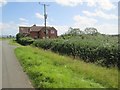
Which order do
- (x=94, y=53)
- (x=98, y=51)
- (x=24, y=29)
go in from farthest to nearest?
(x=24, y=29) < (x=94, y=53) < (x=98, y=51)

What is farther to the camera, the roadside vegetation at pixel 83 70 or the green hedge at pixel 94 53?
the green hedge at pixel 94 53

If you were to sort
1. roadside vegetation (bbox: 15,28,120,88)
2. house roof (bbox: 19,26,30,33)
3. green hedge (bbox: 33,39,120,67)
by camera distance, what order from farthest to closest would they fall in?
house roof (bbox: 19,26,30,33) < green hedge (bbox: 33,39,120,67) < roadside vegetation (bbox: 15,28,120,88)

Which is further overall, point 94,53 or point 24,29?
point 24,29

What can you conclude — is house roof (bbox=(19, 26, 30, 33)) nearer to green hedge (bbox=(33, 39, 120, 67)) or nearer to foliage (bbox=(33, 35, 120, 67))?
green hedge (bbox=(33, 39, 120, 67))

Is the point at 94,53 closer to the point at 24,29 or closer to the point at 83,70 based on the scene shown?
the point at 83,70

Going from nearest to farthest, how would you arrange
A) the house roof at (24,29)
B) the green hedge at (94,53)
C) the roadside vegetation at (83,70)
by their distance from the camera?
1. the roadside vegetation at (83,70)
2. the green hedge at (94,53)
3. the house roof at (24,29)

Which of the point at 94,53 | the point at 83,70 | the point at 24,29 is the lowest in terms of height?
the point at 83,70

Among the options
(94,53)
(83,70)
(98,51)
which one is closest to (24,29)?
(94,53)

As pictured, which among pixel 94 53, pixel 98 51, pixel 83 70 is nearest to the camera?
pixel 83 70

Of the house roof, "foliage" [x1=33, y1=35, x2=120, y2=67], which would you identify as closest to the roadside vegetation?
"foliage" [x1=33, y1=35, x2=120, y2=67]

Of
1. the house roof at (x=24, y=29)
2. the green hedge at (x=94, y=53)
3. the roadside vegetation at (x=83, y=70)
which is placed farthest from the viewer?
the house roof at (x=24, y=29)

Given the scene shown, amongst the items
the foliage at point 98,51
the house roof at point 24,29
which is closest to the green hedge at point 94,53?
the foliage at point 98,51

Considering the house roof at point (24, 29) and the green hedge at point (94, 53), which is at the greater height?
the house roof at point (24, 29)

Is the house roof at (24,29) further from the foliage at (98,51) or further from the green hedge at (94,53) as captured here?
the foliage at (98,51)
